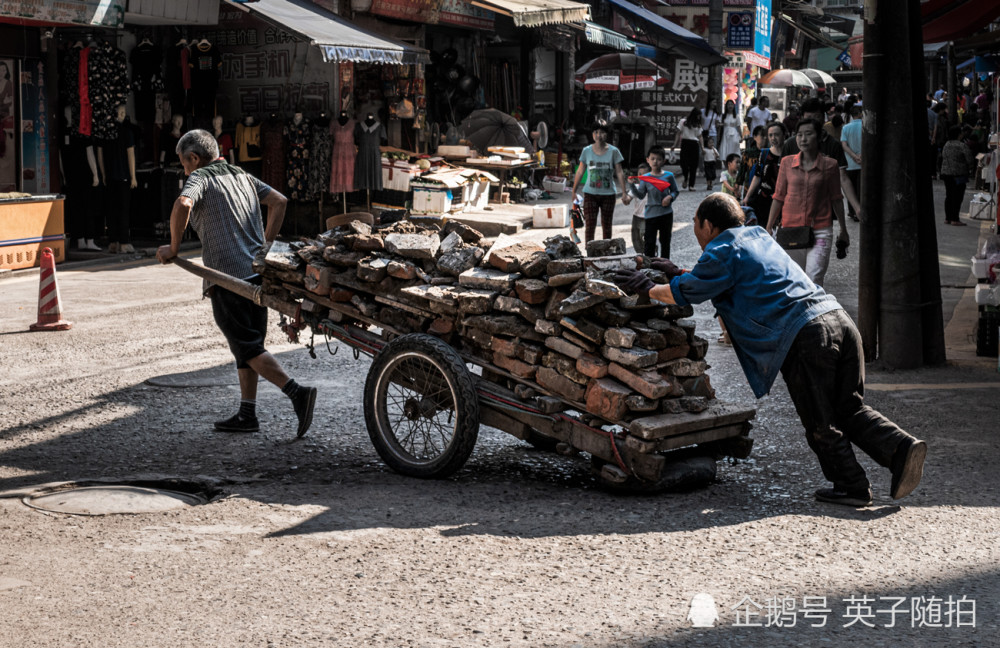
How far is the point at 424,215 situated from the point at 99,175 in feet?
17.6

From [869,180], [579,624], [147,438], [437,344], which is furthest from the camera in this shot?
[869,180]

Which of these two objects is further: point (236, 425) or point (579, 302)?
point (236, 425)

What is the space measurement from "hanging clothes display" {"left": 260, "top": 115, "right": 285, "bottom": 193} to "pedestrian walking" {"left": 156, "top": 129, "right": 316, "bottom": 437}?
36.3 feet

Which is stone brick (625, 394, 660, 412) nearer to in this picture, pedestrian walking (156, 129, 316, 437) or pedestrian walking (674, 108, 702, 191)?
pedestrian walking (156, 129, 316, 437)

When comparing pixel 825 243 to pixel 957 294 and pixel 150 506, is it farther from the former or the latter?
pixel 150 506

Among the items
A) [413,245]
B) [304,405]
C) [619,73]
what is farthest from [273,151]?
[619,73]

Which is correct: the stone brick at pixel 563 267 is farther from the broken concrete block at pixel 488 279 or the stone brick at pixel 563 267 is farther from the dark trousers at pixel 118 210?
the dark trousers at pixel 118 210

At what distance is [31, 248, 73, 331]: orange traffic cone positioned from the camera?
11.3 metres

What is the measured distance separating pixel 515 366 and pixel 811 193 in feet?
15.8

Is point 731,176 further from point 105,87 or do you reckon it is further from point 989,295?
point 105,87

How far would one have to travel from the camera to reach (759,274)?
5.98 m

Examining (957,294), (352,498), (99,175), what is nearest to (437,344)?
(352,498)

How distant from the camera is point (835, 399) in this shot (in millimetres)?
6059

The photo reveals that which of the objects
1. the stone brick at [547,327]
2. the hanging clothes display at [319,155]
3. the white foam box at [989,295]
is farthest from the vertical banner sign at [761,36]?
the stone brick at [547,327]
